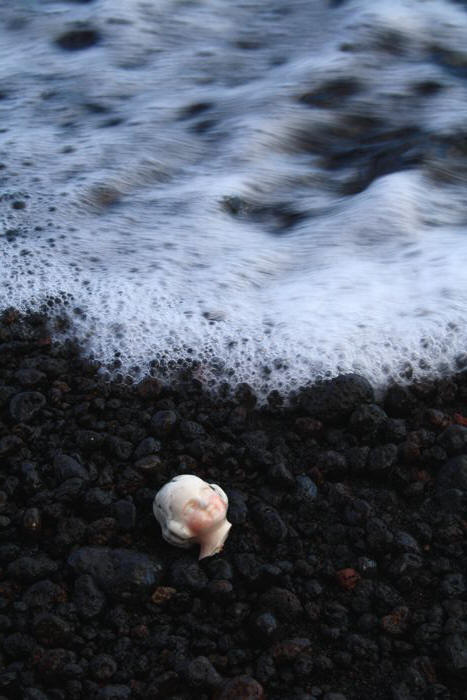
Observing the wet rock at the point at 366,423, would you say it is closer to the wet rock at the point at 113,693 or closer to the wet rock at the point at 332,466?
the wet rock at the point at 332,466

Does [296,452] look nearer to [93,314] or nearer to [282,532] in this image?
[282,532]

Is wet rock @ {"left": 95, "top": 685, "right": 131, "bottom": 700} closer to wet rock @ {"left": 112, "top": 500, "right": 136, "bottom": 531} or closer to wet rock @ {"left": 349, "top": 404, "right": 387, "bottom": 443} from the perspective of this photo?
wet rock @ {"left": 112, "top": 500, "right": 136, "bottom": 531}

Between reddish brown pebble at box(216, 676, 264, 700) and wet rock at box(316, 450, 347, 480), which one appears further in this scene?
wet rock at box(316, 450, 347, 480)

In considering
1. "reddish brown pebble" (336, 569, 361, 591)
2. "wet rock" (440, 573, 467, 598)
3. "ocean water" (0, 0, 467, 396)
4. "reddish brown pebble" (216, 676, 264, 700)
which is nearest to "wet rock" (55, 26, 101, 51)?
"ocean water" (0, 0, 467, 396)

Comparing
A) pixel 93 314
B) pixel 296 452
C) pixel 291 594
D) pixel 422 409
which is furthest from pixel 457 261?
pixel 291 594

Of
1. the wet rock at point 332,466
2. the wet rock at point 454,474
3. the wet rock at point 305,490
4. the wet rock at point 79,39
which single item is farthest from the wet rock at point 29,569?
the wet rock at point 79,39
